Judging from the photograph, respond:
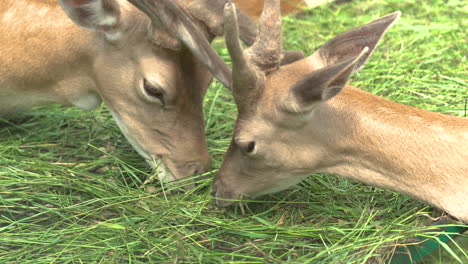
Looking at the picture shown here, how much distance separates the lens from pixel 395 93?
5523mm

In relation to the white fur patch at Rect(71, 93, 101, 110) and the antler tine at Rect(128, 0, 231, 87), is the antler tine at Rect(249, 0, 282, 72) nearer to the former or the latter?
the antler tine at Rect(128, 0, 231, 87)

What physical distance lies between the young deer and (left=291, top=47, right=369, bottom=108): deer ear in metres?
0.90

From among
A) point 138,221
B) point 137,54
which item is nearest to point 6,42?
point 137,54

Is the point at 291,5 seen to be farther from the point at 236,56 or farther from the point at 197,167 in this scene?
the point at 236,56

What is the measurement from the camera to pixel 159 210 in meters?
4.11

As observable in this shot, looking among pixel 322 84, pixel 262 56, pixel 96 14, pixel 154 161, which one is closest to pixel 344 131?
pixel 322 84

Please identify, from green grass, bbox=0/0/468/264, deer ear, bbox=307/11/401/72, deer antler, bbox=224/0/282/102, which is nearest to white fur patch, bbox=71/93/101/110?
green grass, bbox=0/0/468/264

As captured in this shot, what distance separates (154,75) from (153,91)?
0.36 feet

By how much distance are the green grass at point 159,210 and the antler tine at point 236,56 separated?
81cm

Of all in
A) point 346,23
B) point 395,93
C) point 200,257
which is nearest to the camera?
point 200,257

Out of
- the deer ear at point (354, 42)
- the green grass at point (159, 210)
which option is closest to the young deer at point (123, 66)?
the green grass at point (159, 210)

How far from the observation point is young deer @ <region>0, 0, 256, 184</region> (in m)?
4.31

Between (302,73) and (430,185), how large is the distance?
0.92 m

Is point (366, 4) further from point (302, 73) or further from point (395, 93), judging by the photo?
point (302, 73)
